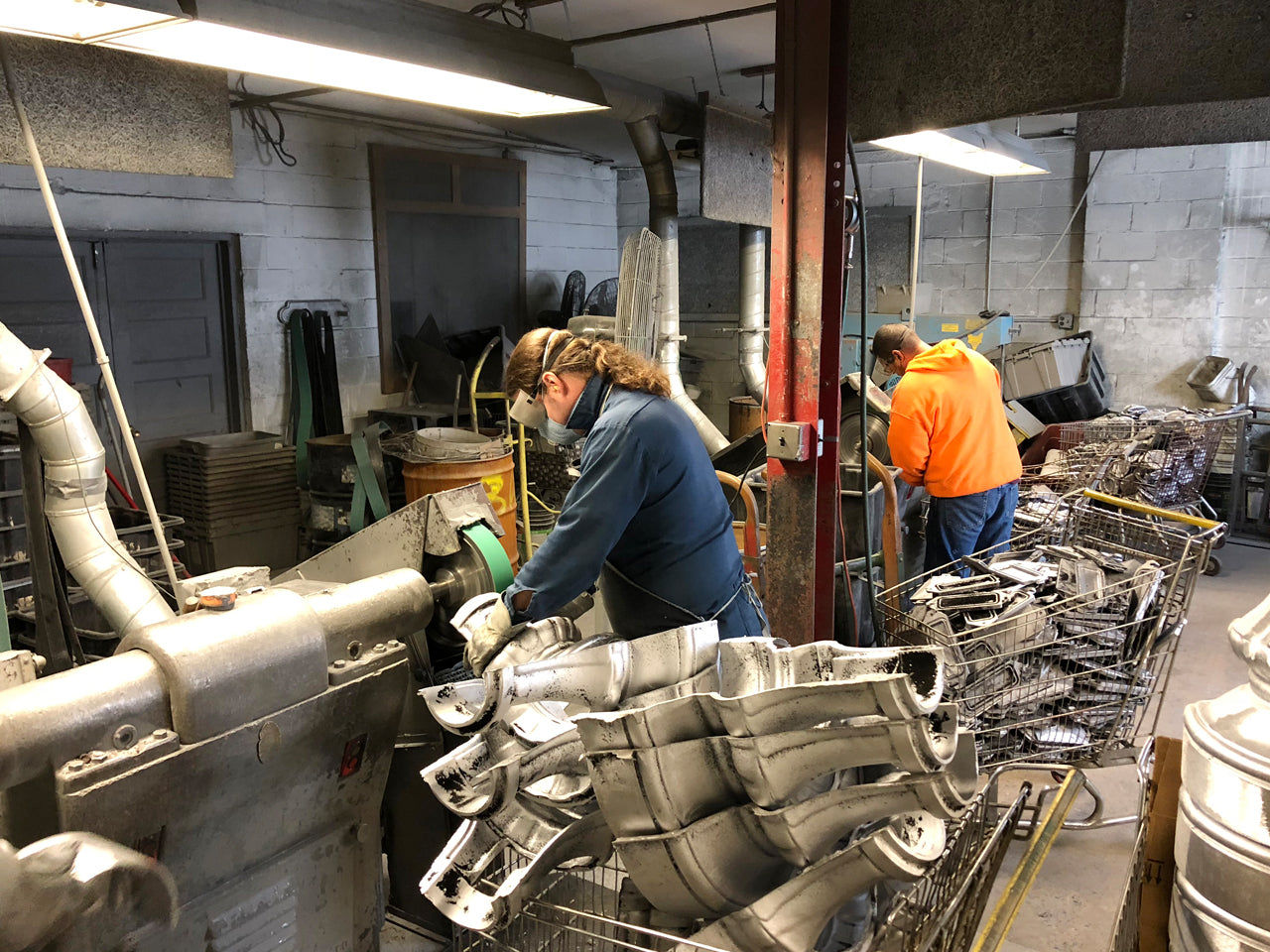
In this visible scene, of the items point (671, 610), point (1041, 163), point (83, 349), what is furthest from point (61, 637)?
point (1041, 163)

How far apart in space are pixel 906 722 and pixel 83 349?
582 centimetres

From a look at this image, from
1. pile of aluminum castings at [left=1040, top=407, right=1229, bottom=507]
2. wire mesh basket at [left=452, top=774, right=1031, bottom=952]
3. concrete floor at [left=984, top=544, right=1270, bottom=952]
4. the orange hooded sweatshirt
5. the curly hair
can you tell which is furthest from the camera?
pile of aluminum castings at [left=1040, top=407, right=1229, bottom=507]

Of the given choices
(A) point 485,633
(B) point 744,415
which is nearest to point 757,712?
(A) point 485,633

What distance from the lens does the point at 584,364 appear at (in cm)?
240

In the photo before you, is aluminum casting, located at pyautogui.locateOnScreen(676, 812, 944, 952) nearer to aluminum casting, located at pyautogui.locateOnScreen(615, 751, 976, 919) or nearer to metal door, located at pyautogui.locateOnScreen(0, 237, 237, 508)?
aluminum casting, located at pyautogui.locateOnScreen(615, 751, 976, 919)

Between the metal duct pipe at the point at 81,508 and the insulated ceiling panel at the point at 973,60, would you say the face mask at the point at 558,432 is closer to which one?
the metal duct pipe at the point at 81,508

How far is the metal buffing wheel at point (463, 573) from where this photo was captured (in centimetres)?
249

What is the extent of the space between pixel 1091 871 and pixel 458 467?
3401mm

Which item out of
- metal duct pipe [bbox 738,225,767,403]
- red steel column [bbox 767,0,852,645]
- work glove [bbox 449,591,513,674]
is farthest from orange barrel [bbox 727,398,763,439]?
work glove [bbox 449,591,513,674]

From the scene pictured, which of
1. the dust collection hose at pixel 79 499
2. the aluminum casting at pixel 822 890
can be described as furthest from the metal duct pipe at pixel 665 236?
the aluminum casting at pixel 822 890

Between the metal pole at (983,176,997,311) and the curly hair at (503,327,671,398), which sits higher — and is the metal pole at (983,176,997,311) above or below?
above

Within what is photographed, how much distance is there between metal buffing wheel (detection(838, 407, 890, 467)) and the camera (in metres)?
4.77

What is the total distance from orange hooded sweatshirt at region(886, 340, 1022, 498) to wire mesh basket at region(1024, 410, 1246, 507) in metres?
1.08

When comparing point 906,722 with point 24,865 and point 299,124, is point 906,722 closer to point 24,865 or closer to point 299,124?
point 24,865
